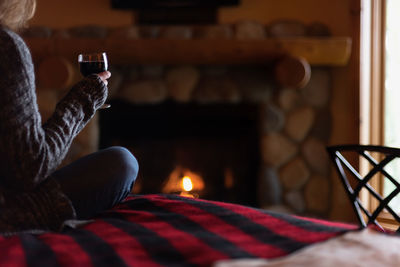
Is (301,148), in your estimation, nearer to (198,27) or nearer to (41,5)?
(198,27)

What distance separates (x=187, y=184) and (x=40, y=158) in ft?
6.10

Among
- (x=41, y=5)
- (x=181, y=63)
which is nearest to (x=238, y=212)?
(x=181, y=63)

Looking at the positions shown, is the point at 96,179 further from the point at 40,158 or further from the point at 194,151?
the point at 194,151

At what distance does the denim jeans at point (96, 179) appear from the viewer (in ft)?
3.99

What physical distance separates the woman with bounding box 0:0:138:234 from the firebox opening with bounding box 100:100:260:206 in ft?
5.09

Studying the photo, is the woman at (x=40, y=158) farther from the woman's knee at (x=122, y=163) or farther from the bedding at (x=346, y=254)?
the bedding at (x=346, y=254)

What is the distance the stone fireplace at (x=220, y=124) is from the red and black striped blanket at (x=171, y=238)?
1.60m

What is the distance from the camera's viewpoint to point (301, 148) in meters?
2.87

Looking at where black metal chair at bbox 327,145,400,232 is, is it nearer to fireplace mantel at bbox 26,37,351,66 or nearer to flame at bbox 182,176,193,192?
fireplace mantel at bbox 26,37,351,66

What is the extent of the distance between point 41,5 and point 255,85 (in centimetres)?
121

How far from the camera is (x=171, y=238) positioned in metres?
0.99

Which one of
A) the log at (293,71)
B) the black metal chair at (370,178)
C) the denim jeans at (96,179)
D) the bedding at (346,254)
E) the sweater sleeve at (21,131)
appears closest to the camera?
the bedding at (346,254)

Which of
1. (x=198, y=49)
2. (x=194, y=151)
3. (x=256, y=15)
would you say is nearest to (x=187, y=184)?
(x=194, y=151)

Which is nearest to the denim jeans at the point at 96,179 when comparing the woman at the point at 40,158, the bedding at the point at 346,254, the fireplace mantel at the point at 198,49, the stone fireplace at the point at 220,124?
the woman at the point at 40,158
